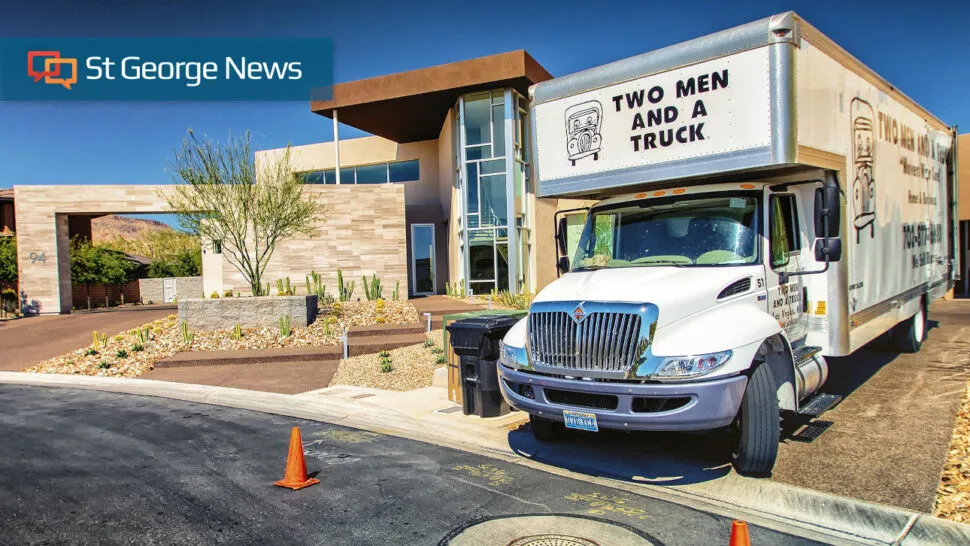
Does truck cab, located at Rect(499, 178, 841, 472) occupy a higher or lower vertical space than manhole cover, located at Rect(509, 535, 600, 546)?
higher

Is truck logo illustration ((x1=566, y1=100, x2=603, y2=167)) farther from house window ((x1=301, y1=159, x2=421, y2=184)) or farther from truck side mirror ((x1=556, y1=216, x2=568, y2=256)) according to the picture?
house window ((x1=301, y1=159, x2=421, y2=184))

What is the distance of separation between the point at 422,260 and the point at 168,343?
43.1 ft

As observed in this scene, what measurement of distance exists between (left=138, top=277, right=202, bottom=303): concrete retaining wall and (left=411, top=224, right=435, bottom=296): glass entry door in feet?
59.7

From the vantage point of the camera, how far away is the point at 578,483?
19.6 feet

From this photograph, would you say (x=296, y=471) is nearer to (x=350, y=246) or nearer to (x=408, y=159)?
(x=350, y=246)

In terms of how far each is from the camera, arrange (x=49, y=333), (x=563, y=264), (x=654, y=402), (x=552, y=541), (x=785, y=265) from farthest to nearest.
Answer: (x=49, y=333), (x=563, y=264), (x=785, y=265), (x=654, y=402), (x=552, y=541)

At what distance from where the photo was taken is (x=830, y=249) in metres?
6.02

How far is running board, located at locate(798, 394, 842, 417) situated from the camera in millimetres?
6227

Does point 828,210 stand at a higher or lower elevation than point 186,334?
higher

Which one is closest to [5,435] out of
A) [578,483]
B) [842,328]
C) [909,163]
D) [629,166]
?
[578,483]

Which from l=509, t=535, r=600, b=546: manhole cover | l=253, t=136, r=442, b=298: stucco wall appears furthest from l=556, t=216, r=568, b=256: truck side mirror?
l=253, t=136, r=442, b=298: stucco wall

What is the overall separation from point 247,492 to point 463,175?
61.3ft

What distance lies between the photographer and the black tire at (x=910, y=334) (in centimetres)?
1124

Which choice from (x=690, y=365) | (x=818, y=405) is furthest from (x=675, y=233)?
(x=818, y=405)
